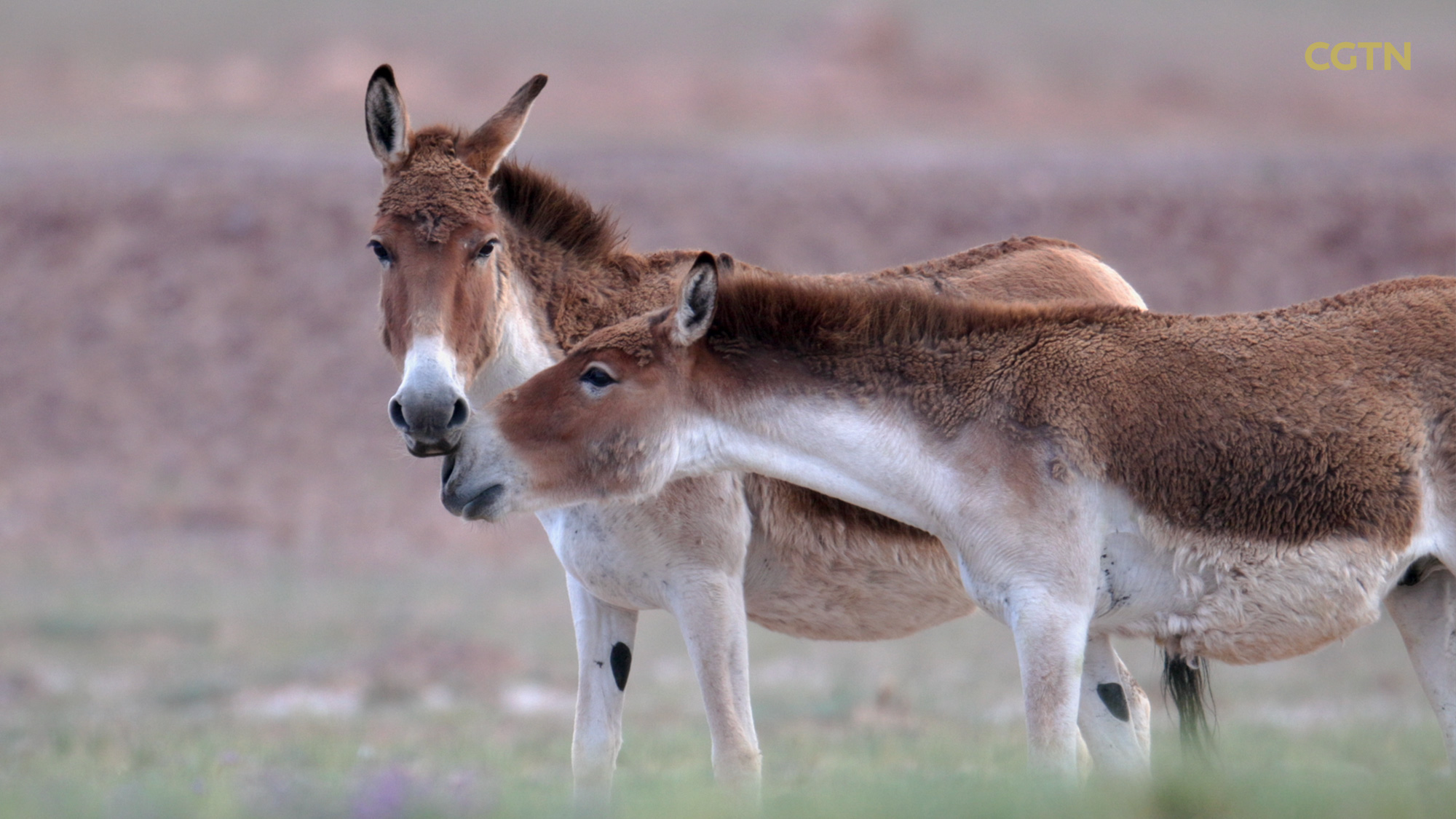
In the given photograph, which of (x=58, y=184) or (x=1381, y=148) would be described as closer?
(x=58, y=184)

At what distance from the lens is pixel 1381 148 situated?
3262 cm

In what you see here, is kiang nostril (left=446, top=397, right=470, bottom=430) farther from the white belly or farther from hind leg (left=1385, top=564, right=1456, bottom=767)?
hind leg (left=1385, top=564, right=1456, bottom=767)

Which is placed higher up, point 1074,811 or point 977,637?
point 977,637

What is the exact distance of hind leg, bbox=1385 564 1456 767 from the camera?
5.29 metres

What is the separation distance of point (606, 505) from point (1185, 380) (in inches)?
91.0

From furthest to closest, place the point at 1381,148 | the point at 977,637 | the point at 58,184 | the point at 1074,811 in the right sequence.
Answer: the point at 1381,148 → the point at 58,184 → the point at 977,637 → the point at 1074,811

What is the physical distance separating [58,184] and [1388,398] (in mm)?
29652

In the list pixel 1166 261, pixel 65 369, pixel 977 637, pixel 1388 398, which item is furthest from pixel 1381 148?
pixel 1388 398

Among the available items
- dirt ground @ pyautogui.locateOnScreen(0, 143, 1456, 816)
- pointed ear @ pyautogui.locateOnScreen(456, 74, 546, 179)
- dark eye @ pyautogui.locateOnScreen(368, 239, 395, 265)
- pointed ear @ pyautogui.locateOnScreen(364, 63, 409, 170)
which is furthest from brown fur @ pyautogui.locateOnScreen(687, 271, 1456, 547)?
pointed ear @ pyautogui.locateOnScreen(364, 63, 409, 170)

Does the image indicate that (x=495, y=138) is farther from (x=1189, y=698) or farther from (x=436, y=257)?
(x=1189, y=698)

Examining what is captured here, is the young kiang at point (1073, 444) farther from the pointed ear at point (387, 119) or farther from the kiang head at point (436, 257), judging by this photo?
the pointed ear at point (387, 119)

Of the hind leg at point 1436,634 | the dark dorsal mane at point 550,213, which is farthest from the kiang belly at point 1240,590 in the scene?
the dark dorsal mane at point 550,213

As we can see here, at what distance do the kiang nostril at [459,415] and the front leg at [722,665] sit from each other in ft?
3.88

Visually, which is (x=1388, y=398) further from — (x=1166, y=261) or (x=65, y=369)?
(x=65, y=369)
